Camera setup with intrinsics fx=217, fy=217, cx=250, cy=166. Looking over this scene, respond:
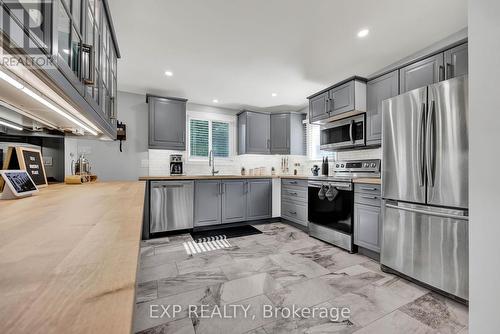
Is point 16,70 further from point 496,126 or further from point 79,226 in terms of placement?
point 496,126

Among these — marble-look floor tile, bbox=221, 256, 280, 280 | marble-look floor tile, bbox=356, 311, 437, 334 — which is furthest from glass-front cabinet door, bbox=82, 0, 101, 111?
marble-look floor tile, bbox=356, 311, 437, 334

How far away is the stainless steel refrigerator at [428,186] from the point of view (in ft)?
5.54

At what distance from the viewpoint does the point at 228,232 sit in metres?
3.60

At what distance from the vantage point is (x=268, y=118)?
15.3 ft

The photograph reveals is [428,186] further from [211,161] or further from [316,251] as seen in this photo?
[211,161]

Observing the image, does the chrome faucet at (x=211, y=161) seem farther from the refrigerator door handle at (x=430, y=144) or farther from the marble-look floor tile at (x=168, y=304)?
the refrigerator door handle at (x=430, y=144)

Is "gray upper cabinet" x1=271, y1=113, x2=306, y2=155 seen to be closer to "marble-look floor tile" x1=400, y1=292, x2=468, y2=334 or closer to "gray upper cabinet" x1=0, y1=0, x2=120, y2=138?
"marble-look floor tile" x1=400, y1=292, x2=468, y2=334

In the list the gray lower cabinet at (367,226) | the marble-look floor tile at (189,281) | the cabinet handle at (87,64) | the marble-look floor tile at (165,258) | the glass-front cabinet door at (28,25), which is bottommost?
the marble-look floor tile at (165,258)

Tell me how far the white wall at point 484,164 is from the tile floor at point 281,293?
0.48 m

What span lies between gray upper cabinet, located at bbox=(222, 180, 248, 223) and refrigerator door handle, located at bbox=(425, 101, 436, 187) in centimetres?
270

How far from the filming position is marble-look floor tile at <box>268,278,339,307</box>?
1.68 meters

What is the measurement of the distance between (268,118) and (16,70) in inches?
164

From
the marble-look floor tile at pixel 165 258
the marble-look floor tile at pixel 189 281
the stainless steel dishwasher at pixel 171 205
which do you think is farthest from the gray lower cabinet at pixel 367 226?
the stainless steel dishwasher at pixel 171 205

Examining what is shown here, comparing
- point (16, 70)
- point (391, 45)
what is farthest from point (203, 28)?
point (391, 45)
